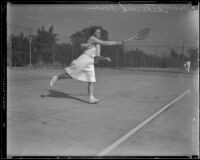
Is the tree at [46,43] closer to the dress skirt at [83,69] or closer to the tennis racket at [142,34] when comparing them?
the dress skirt at [83,69]

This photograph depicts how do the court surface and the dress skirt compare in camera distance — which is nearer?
the court surface

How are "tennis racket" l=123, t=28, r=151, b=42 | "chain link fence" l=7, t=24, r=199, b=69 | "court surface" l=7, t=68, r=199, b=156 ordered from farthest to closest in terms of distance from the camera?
"chain link fence" l=7, t=24, r=199, b=69 → "tennis racket" l=123, t=28, r=151, b=42 → "court surface" l=7, t=68, r=199, b=156

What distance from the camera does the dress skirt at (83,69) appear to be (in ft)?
22.1

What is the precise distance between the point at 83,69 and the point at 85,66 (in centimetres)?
8

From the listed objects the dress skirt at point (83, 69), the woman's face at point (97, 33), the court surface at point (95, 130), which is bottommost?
the court surface at point (95, 130)

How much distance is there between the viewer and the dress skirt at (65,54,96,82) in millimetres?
6730

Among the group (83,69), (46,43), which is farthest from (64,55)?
(83,69)

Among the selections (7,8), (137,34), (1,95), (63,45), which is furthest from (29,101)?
(63,45)

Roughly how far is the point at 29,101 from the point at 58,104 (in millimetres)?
734

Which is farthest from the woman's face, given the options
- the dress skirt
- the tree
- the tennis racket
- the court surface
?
the tree

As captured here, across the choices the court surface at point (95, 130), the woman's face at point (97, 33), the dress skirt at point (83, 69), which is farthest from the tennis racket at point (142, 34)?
the court surface at point (95, 130)

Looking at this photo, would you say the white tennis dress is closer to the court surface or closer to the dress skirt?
the dress skirt

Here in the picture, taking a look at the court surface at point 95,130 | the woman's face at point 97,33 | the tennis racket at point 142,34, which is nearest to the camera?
the court surface at point 95,130

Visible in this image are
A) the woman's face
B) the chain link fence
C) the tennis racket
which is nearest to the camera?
the woman's face
